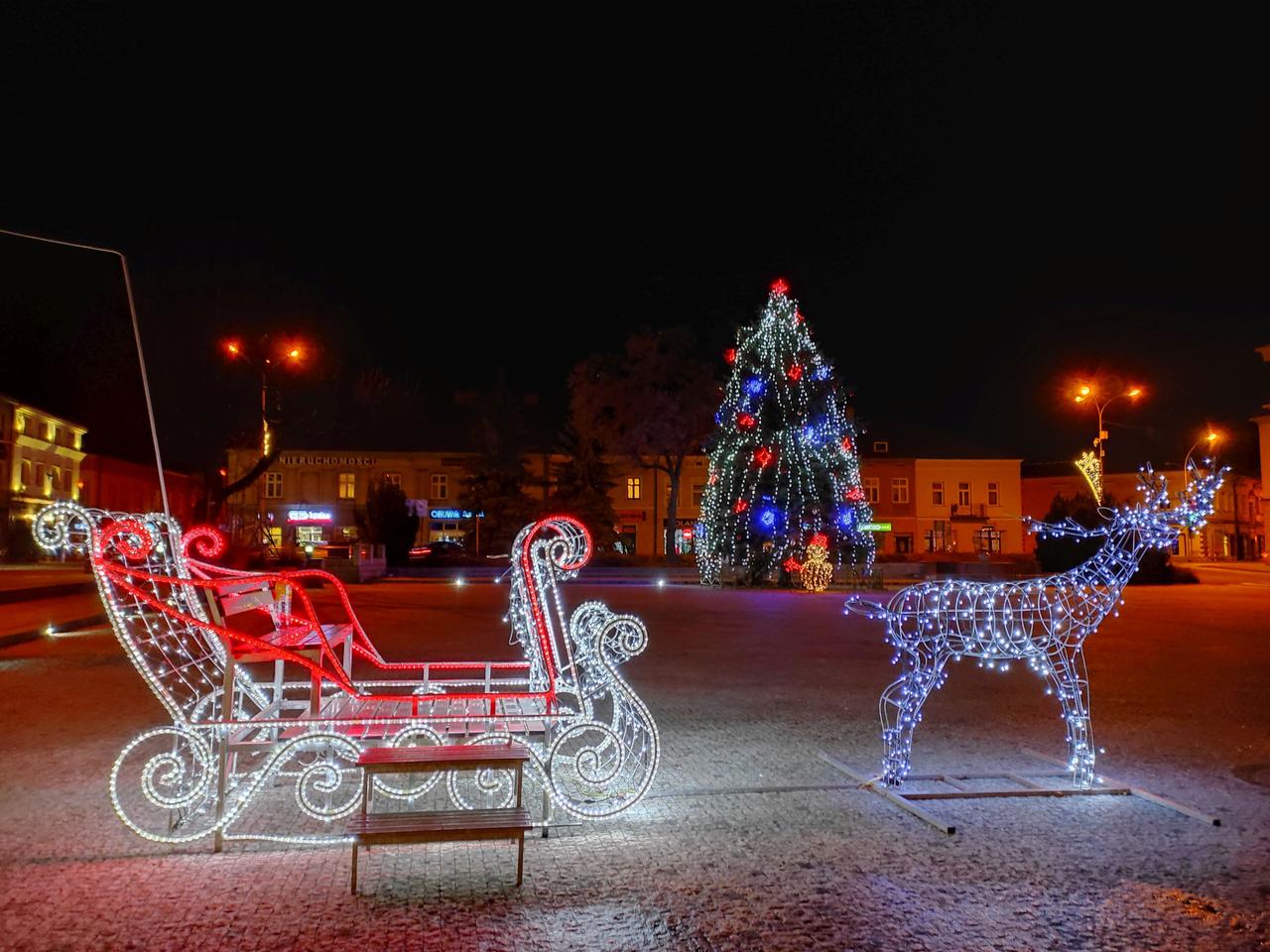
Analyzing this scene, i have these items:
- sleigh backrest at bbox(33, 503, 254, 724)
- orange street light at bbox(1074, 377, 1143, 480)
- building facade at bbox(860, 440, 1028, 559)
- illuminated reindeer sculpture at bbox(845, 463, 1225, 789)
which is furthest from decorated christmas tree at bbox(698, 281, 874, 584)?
building facade at bbox(860, 440, 1028, 559)

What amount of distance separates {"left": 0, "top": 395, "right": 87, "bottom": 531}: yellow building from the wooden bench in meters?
51.8

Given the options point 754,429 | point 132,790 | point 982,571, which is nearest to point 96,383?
point 754,429

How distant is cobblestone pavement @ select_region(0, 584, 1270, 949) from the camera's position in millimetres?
4406

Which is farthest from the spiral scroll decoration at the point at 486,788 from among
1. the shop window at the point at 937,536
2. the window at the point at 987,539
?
the window at the point at 987,539

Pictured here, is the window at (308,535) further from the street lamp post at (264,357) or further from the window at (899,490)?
the window at (899,490)

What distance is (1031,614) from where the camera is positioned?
23.1 feet

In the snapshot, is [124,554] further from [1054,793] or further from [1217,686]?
[1217,686]

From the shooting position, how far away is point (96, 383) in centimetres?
5403

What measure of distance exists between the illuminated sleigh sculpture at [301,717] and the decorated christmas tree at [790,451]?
26932 mm

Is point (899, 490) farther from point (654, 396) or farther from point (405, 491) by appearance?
point (405, 491)

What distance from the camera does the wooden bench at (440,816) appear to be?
15.7ft

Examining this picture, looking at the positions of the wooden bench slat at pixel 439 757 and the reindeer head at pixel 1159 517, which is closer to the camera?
the wooden bench slat at pixel 439 757

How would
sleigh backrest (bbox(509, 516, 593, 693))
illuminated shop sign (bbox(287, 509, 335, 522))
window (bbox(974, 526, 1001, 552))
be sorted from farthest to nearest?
window (bbox(974, 526, 1001, 552)) → illuminated shop sign (bbox(287, 509, 335, 522)) → sleigh backrest (bbox(509, 516, 593, 693))

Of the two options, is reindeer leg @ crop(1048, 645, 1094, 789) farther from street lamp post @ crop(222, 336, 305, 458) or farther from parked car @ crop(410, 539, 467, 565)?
parked car @ crop(410, 539, 467, 565)
